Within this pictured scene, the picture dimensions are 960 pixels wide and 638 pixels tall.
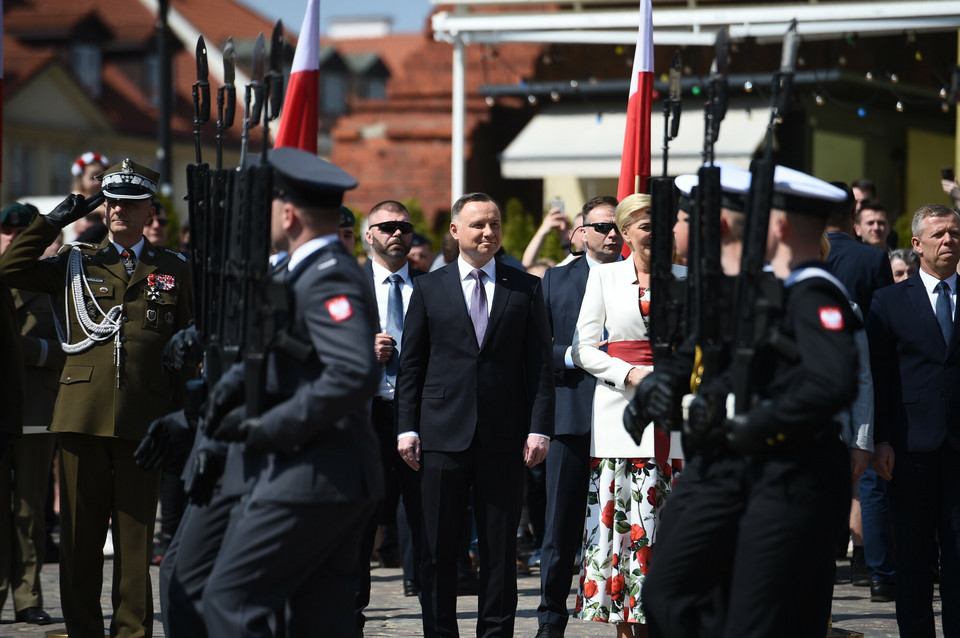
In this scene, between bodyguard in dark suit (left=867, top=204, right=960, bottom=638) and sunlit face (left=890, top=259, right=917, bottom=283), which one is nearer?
bodyguard in dark suit (left=867, top=204, right=960, bottom=638)

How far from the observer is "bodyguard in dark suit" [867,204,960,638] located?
258 inches

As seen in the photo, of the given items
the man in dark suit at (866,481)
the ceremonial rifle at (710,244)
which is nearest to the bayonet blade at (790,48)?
the ceremonial rifle at (710,244)

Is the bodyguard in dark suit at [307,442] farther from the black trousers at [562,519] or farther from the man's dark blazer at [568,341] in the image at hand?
the man's dark blazer at [568,341]

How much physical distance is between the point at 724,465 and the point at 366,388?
47.4 inches

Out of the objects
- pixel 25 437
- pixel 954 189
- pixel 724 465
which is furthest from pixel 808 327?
pixel 25 437

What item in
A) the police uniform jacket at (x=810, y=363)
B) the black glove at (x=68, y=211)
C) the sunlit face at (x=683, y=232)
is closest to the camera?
the police uniform jacket at (x=810, y=363)

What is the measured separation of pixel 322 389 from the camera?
4410mm

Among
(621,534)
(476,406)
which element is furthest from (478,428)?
(621,534)

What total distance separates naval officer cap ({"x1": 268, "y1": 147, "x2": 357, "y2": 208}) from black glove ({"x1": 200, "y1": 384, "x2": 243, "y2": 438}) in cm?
68

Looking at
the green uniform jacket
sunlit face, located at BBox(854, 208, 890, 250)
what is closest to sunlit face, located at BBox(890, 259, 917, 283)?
sunlit face, located at BBox(854, 208, 890, 250)

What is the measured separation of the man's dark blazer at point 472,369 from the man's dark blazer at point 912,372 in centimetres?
165

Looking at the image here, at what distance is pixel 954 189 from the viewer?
8609mm

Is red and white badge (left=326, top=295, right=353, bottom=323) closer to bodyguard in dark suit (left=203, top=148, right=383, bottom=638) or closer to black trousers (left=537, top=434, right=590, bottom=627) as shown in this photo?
bodyguard in dark suit (left=203, top=148, right=383, bottom=638)

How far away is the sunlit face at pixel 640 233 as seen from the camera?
21.6ft
